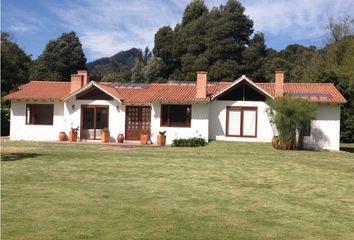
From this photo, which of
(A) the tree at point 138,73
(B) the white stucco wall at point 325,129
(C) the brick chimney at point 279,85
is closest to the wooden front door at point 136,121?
(C) the brick chimney at point 279,85

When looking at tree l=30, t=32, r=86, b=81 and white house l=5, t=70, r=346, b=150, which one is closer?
white house l=5, t=70, r=346, b=150

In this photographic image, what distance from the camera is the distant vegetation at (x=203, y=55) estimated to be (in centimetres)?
5838

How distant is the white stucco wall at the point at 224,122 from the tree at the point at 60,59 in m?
43.1

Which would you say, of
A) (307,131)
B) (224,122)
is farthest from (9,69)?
(307,131)

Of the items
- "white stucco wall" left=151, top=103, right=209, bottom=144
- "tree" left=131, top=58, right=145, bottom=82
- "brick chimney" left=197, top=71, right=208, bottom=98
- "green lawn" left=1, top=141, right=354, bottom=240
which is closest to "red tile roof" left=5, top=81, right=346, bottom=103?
"brick chimney" left=197, top=71, right=208, bottom=98

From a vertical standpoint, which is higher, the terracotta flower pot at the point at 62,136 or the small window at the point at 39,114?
the small window at the point at 39,114

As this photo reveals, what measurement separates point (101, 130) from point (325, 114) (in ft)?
48.6

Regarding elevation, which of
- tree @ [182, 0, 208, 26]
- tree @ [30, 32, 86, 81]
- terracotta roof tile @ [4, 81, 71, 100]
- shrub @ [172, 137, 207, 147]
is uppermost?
tree @ [182, 0, 208, 26]

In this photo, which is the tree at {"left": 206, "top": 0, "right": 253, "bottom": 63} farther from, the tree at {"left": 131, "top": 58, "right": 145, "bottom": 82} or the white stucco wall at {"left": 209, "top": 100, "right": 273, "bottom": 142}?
the white stucco wall at {"left": 209, "top": 100, "right": 273, "bottom": 142}

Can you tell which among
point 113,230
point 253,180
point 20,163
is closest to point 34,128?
point 20,163

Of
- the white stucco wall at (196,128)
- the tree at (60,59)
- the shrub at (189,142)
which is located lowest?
the shrub at (189,142)

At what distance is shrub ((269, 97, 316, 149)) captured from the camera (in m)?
28.5

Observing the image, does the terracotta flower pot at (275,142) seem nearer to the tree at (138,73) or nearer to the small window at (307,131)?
the small window at (307,131)

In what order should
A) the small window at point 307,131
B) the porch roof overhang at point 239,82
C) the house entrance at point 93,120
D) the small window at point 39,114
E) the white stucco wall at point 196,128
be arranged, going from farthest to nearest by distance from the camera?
the small window at point 39,114, the house entrance at point 93,120, the white stucco wall at point 196,128, the porch roof overhang at point 239,82, the small window at point 307,131
